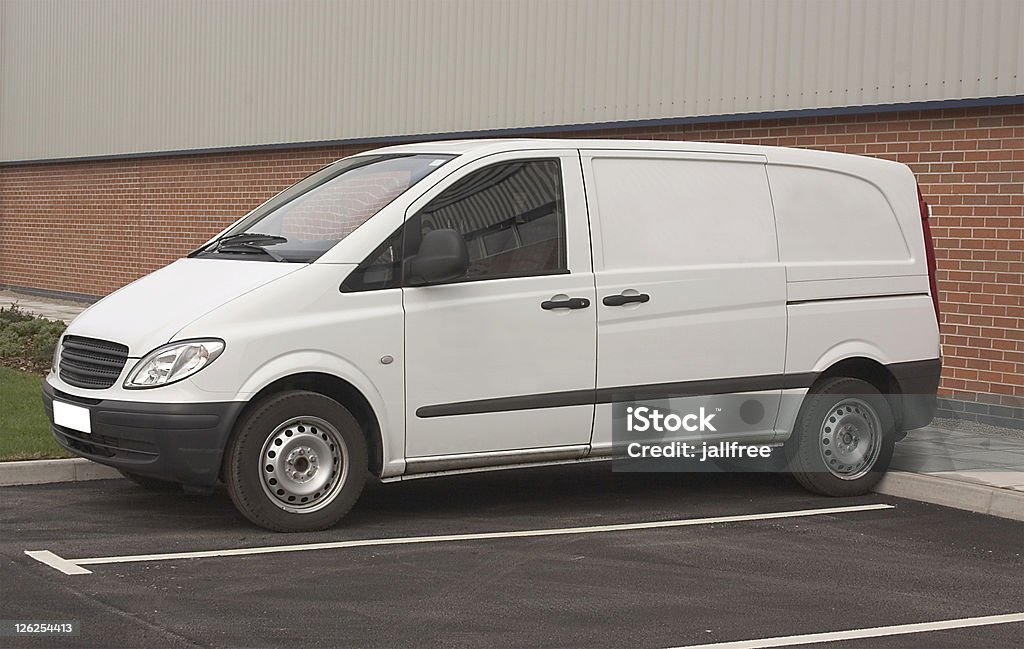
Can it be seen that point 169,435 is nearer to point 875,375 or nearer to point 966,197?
point 875,375

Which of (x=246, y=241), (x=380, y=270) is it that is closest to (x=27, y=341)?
(x=246, y=241)

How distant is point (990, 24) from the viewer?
35.4 feet

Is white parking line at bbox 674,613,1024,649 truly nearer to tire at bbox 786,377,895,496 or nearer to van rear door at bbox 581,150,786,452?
van rear door at bbox 581,150,786,452

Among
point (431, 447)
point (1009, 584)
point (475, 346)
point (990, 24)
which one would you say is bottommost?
point (1009, 584)

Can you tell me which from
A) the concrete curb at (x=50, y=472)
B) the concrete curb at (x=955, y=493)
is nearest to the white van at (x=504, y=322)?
the concrete curb at (x=955, y=493)

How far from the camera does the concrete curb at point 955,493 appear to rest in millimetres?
8203

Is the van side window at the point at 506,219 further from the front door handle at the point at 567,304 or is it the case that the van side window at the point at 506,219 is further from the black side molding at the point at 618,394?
the black side molding at the point at 618,394

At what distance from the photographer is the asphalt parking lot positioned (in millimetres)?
5691

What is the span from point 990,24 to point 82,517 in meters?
7.20

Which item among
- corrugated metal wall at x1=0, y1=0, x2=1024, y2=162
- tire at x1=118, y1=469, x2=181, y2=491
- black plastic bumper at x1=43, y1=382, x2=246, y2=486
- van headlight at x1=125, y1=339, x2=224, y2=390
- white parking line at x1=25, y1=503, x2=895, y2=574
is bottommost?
white parking line at x1=25, y1=503, x2=895, y2=574

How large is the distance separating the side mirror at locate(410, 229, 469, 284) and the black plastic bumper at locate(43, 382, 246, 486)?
44.8 inches

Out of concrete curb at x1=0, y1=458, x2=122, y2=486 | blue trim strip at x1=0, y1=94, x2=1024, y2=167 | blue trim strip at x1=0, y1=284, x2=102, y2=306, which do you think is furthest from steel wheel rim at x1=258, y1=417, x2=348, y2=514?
blue trim strip at x1=0, y1=284, x2=102, y2=306

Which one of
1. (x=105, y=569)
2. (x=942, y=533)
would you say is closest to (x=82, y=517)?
(x=105, y=569)

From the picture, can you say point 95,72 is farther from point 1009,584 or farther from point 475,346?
point 1009,584
